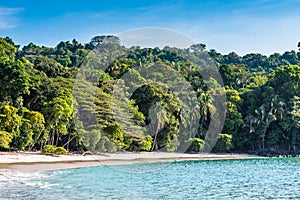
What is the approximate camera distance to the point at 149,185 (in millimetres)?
22188

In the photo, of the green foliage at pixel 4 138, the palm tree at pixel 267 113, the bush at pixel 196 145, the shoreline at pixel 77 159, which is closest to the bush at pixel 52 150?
the shoreline at pixel 77 159

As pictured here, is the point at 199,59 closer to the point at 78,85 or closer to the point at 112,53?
the point at 112,53

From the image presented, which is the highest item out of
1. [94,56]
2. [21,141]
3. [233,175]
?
[94,56]

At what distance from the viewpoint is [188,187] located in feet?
71.8

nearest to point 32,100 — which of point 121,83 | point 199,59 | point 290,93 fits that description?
point 121,83

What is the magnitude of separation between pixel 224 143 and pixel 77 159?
20377 mm

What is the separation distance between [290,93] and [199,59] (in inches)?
733

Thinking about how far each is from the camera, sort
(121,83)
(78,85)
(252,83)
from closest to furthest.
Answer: (78,85) → (121,83) → (252,83)

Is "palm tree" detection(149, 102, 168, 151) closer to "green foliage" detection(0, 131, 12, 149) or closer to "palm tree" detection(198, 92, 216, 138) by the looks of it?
"palm tree" detection(198, 92, 216, 138)

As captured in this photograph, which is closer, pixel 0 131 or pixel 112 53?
pixel 0 131

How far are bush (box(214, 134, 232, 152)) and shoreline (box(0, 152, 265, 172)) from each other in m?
1.93

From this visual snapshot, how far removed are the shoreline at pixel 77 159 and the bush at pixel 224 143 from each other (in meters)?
1.93

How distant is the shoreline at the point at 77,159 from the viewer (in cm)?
2723

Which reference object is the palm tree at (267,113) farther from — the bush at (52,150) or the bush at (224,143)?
the bush at (52,150)
